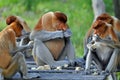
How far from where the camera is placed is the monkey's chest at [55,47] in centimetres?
1396

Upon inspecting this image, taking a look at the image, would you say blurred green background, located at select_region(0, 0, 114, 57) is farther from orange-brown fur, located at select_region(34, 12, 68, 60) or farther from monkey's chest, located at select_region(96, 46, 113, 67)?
monkey's chest, located at select_region(96, 46, 113, 67)

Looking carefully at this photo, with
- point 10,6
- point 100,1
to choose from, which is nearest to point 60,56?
point 100,1

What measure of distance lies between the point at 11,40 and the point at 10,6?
53.1 ft

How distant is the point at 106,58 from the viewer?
13.0 metres

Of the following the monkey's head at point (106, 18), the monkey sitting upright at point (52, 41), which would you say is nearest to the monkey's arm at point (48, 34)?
the monkey sitting upright at point (52, 41)

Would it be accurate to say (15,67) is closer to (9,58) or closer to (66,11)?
(9,58)

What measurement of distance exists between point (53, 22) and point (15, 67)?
2450 mm

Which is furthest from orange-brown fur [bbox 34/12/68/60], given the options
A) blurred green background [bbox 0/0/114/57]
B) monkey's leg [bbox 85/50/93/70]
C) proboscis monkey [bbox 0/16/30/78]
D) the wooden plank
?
blurred green background [bbox 0/0/114/57]

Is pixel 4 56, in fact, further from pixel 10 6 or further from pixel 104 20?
pixel 10 6

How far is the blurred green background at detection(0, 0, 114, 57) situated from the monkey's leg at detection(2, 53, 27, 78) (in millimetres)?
8630

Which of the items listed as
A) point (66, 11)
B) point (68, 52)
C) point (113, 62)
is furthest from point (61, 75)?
point (66, 11)

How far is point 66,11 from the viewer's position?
24625 millimetres

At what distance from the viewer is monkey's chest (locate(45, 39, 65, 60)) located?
45.8 feet

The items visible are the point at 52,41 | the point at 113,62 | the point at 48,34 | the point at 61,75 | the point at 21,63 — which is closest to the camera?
the point at 21,63
